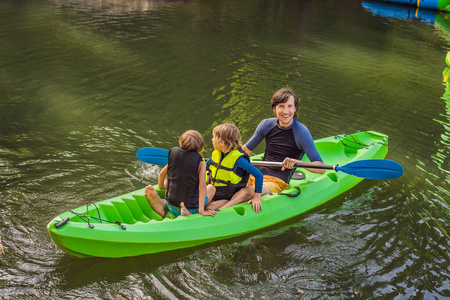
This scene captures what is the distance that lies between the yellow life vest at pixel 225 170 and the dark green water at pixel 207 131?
0.59m

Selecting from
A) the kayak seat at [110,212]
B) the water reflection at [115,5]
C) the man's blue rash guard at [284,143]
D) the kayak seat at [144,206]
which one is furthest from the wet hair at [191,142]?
the water reflection at [115,5]

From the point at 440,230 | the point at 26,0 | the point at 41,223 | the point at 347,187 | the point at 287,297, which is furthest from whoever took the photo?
the point at 26,0

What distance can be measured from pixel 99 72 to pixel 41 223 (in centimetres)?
523

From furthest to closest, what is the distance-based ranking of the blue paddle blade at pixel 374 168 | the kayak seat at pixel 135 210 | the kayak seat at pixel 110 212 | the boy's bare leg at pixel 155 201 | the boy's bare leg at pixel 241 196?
1. the blue paddle blade at pixel 374 168
2. the boy's bare leg at pixel 241 196
3. the kayak seat at pixel 135 210
4. the boy's bare leg at pixel 155 201
5. the kayak seat at pixel 110 212

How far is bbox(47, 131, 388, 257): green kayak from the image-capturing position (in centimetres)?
352

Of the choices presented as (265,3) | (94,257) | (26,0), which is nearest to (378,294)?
(94,257)

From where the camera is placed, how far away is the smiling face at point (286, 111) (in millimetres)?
4457

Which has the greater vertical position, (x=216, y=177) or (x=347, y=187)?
(x=216, y=177)

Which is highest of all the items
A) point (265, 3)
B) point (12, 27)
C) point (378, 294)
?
point (265, 3)

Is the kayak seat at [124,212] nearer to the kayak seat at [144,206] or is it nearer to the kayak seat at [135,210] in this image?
the kayak seat at [135,210]

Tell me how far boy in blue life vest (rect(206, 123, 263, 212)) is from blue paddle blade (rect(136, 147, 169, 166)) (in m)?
0.53

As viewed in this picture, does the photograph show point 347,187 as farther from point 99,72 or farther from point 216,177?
point 99,72

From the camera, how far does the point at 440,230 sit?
4715 mm

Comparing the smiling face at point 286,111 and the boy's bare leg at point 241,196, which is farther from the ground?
the smiling face at point 286,111
